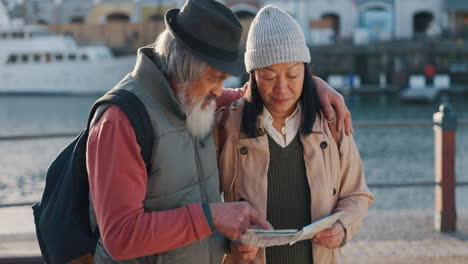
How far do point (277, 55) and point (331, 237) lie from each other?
584 millimetres

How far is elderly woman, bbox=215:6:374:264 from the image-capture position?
6.51 ft

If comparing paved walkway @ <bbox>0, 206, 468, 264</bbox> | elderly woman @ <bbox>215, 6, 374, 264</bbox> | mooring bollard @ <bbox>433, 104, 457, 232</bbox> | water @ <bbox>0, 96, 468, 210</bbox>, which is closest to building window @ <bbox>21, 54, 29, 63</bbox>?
water @ <bbox>0, 96, 468, 210</bbox>

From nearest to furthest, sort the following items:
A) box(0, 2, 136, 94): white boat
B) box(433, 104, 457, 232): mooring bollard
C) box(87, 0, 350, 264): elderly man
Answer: box(87, 0, 350, 264): elderly man → box(433, 104, 457, 232): mooring bollard → box(0, 2, 136, 94): white boat

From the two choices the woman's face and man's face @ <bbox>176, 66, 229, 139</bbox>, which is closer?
man's face @ <bbox>176, 66, 229, 139</bbox>

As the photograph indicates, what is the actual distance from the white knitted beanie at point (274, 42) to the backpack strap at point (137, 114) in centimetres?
45

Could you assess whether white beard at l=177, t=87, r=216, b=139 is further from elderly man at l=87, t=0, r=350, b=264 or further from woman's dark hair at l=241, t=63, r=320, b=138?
woman's dark hair at l=241, t=63, r=320, b=138

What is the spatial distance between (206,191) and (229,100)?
535 millimetres

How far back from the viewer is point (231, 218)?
171cm

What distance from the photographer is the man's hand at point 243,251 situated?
1.89m

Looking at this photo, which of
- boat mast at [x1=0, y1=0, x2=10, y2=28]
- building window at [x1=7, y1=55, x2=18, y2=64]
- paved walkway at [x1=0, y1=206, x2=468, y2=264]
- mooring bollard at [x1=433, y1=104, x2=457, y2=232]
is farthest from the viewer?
boat mast at [x1=0, y1=0, x2=10, y2=28]

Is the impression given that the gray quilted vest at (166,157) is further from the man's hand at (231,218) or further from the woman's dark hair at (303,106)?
the woman's dark hair at (303,106)

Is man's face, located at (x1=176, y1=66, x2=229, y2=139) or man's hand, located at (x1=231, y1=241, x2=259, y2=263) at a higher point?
man's face, located at (x1=176, y1=66, x2=229, y2=139)

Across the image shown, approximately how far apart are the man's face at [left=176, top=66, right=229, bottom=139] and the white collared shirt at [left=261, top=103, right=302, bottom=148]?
1.03 ft

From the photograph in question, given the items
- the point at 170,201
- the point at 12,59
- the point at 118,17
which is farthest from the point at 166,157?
the point at 118,17
